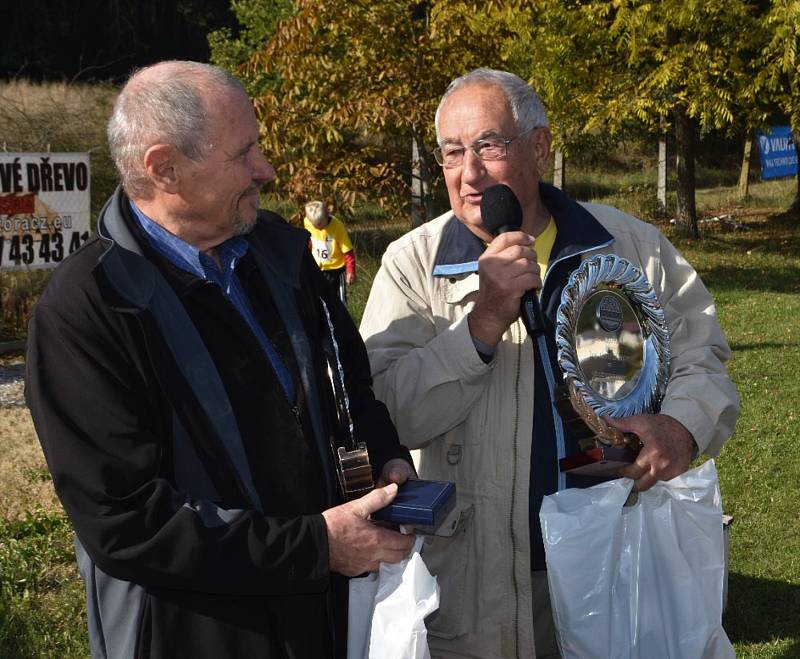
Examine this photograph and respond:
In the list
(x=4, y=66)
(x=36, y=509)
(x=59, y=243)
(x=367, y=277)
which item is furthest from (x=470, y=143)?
(x=4, y=66)

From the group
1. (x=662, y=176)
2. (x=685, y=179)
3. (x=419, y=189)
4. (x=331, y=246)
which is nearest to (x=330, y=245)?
(x=331, y=246)

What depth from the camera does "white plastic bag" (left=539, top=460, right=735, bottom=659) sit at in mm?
2602

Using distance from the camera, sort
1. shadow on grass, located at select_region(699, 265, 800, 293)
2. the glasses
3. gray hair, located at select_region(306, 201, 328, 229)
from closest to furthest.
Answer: the glasses, gray hair, located at select_region(306, 201, 328, 229), shadow on grass, located at select_region(699, 265, 800, 293)

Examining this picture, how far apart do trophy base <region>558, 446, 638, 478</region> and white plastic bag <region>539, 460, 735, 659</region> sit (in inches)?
2.2

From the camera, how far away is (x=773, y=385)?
977 centimetres

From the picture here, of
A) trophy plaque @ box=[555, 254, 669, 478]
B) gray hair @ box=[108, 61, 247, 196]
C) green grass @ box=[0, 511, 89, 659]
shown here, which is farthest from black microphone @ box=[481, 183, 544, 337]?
green grass @ box=[0, 511, 89, 659]

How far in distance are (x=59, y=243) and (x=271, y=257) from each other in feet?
30.4

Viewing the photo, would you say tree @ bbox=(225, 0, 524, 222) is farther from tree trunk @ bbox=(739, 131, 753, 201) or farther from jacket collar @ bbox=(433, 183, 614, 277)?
tree trunk @ bbox=(739, 131, 753, 201)

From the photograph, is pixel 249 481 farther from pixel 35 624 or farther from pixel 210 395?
pixel 35 624

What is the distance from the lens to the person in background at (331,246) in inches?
516

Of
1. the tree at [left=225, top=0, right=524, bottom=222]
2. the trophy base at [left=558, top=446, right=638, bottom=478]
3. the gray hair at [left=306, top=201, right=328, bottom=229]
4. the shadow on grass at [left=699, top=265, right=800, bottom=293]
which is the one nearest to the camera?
the trophy base at [left=558, top=446, right=638, bottom=478]

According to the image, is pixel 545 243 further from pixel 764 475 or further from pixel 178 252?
pixel 764 475

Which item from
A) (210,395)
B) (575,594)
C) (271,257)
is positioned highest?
(271,257)

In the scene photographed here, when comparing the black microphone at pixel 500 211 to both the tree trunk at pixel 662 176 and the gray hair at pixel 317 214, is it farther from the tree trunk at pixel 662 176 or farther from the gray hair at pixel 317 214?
the tree trunk at pixel 662 176
